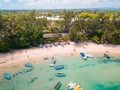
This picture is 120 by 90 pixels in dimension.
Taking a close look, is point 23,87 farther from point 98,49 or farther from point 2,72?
point 98,49

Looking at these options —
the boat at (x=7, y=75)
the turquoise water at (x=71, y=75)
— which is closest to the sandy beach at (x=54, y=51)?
the turquoise water at (x=71, y=75)

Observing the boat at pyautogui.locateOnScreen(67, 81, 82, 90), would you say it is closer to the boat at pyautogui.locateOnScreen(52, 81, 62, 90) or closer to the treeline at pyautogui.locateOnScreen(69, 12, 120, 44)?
the boat at pyautogui.locateOnScreen(52, 81, 62, 90)

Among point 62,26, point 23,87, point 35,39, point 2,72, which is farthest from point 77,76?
point 62,26

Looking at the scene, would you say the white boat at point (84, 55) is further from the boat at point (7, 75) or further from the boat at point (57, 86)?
the boat at point (7, 75)

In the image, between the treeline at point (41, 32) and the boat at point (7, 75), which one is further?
the treeline at point (41, 32)

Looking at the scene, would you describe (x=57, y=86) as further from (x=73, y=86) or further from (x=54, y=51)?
(x=54, y=51)
